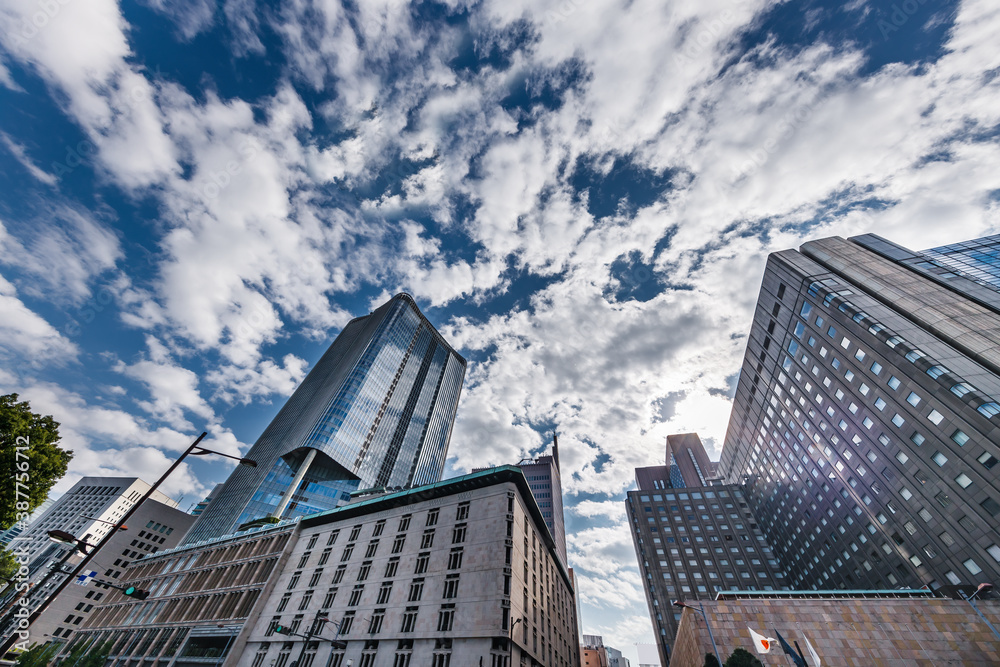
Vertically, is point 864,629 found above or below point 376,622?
above

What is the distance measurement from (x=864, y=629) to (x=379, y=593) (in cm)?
4838

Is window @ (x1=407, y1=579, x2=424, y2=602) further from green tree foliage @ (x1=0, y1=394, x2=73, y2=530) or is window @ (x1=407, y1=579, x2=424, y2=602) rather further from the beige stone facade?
green tree foliage @ (x1=0, y1=394, x2=73, y2=530)

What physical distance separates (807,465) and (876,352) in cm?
2814

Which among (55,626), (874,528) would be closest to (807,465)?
(874,528)

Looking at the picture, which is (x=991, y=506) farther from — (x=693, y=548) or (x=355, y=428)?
(x=355, y=428)

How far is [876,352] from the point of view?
50344mm

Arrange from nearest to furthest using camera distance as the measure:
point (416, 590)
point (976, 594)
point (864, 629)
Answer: point (976, 594) → point (864, 629) → point (416, 590)

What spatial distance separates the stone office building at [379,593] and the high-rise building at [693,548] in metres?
36.6

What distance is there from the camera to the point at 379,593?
42.2 meters

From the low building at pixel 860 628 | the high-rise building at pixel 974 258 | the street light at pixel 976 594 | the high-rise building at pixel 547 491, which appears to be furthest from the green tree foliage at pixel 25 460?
the high-rise building at pixel 547 491

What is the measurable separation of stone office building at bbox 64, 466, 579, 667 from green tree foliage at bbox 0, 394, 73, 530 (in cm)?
1962

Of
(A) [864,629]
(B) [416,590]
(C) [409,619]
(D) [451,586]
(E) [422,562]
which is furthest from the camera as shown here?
(E) [422,562]

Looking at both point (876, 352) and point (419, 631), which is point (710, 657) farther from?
point (876, 352)

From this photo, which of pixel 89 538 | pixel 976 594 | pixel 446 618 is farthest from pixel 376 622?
pixel 89 538
